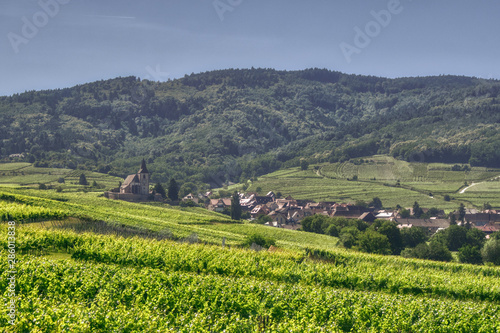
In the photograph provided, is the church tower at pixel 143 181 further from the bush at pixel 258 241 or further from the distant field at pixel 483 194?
the distant field at pixel 483 194

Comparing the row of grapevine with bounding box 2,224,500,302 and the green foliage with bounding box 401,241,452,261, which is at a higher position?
the row of grapevine with bounding box 2,224,500,302

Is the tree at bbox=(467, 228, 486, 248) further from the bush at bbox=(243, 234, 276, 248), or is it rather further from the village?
the bush at bbox=(243, 234, 276, 248)

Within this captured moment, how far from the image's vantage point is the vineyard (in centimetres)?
1470

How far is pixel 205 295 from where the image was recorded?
1919cm

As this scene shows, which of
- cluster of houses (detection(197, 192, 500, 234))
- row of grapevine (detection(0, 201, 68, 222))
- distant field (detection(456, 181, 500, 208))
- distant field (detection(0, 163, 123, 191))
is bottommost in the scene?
cluster of houses (detection(197, 192, 500, 234))

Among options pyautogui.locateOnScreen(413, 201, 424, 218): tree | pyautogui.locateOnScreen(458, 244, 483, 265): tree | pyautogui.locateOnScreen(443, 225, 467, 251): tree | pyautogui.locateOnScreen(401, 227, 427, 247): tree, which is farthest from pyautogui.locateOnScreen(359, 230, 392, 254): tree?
pyautogui.locateOnScreen(413, 201, 424, 218): tree

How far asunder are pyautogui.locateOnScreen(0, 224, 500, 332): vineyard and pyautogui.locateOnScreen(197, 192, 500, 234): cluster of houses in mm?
98949

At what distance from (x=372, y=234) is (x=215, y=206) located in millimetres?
101777

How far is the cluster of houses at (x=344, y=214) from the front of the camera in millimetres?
138875

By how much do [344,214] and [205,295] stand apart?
13684 cm

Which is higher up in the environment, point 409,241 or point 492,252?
point 492,252

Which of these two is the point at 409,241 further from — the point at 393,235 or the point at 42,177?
the point at 42,177

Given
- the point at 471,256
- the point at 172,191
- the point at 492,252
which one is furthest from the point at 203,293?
the point at 172,191

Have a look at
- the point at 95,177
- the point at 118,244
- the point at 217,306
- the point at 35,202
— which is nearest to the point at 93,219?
the point at 35,202
